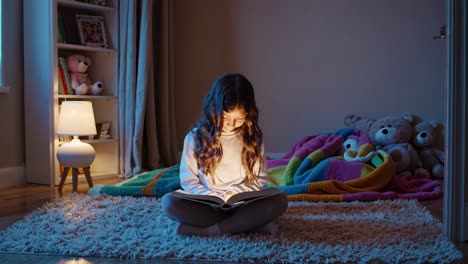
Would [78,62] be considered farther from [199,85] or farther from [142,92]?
[199,85]

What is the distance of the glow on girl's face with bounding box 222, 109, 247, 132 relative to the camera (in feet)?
6.08

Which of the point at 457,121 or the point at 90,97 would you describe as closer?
the point at 457,121

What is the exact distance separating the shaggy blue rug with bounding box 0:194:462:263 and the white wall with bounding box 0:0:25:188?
1.18 metres

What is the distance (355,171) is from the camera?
2.77 metres

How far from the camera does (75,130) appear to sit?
3031mm

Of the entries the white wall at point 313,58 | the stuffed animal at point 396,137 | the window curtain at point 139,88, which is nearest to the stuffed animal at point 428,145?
the stuffed animal at point 396,137

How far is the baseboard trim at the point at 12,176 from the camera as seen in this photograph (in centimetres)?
329

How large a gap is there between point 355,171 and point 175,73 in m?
2.00

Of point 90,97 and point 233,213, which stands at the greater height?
point 90,97

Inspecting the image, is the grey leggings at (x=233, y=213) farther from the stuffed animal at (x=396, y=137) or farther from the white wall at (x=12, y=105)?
the white wall at (x=12, y=105)

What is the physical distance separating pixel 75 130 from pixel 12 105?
649 mm

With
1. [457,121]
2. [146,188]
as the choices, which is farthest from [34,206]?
[457,121]

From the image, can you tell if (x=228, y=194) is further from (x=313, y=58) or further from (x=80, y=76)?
(x=313, y=58)

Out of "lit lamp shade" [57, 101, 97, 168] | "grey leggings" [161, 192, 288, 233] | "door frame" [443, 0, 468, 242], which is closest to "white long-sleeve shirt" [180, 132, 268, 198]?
"grey leggings" [161, 192, 288, 233]
